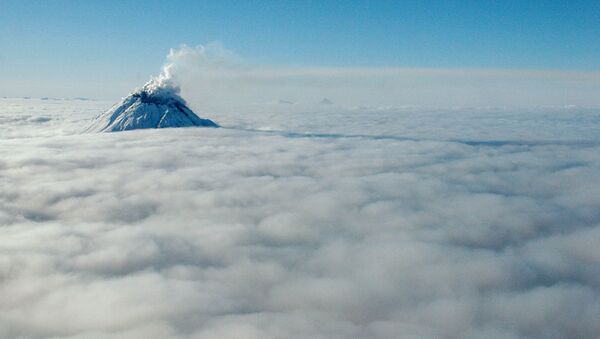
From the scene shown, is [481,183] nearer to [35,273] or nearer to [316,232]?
[316,232]

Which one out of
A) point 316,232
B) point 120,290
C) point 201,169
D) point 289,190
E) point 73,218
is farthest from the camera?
point 201,169

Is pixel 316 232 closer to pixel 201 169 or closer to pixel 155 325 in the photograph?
pixel 155 325

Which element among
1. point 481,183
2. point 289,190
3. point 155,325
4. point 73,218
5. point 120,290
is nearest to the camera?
point 155,325

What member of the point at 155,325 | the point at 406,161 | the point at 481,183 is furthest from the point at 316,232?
the point at 406,161

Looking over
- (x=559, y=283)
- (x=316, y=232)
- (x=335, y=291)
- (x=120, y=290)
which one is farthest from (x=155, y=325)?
(x=559, y=283)

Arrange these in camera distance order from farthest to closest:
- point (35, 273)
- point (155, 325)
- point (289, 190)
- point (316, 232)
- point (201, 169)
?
point (201, 169)
point (289, 190)
point (316, 232)
point (35, 273)
point (155, 325)

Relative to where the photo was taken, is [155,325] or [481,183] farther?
[481,183]
